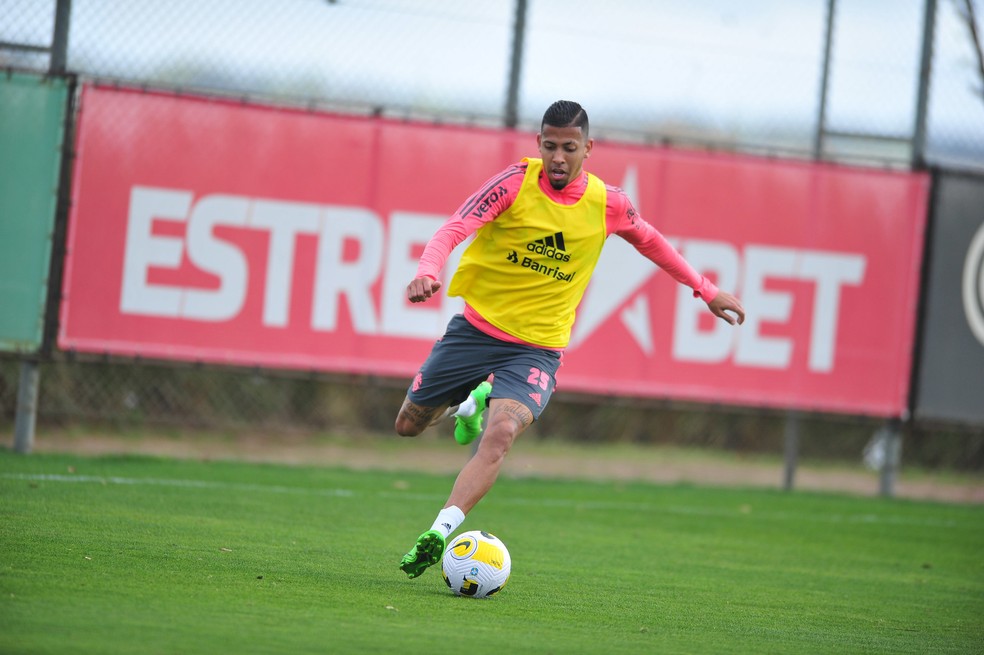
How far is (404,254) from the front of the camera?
11156 mm

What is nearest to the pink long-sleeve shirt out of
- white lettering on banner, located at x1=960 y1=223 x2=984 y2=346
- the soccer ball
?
the soccer ball

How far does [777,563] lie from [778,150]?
5.07 metres

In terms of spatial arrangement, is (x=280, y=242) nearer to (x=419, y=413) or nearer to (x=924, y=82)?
(x=419, y=413)

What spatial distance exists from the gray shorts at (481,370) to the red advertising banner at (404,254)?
14.0ft

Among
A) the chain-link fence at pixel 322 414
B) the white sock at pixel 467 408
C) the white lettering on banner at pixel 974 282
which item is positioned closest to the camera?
the white sock at pixel 467 408

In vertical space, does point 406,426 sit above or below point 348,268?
below

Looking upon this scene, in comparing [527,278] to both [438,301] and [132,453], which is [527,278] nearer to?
[438,301]

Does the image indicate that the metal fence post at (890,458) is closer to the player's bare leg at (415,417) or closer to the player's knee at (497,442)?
the player's bare leg at (415,417)

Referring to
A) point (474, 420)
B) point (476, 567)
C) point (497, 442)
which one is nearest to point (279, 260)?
point (474, 420)

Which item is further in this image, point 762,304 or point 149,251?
point 762,304

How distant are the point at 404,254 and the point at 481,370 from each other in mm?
4650

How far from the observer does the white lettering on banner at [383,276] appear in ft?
34.9

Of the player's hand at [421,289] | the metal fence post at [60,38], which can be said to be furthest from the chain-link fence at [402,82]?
the player's hand at [421,289]

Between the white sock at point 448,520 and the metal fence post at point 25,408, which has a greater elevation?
the white sock at point 448,520
